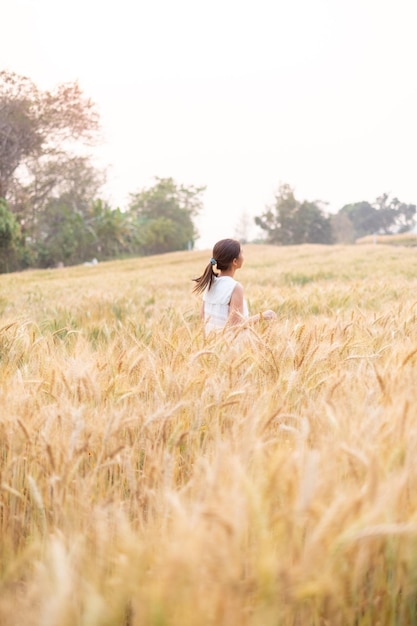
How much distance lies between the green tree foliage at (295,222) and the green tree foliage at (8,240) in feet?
137

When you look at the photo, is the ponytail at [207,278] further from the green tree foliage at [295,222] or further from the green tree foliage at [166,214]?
the green tree foliage at [295,222]

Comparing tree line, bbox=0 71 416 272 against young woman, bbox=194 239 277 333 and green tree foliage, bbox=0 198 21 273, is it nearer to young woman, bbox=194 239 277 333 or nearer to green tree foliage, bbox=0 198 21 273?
green tree foliage, bbox=0 198 21 273

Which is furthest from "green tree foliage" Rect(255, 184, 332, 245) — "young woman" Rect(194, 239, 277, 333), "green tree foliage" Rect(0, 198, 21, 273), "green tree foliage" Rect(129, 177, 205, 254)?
"young woman" Rect(194, 239, 277, 333)

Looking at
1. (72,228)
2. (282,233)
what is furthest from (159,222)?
(282,233)

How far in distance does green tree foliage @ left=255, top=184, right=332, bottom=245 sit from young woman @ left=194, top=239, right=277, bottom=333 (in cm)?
6775

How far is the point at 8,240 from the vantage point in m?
33.5

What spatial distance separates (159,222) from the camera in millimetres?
57688

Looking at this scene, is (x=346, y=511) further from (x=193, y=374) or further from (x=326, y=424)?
(x=193, y=374)

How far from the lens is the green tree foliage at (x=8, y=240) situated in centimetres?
3198

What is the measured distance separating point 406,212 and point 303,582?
10604 centimetres

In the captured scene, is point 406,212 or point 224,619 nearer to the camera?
point 224,619

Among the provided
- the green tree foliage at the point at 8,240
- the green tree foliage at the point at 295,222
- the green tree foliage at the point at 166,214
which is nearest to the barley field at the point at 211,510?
the green tree foliage at the point at 8,240

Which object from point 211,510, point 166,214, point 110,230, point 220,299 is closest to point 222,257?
point 220,299

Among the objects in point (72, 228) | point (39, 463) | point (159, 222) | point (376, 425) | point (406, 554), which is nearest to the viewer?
point (406, 554)
